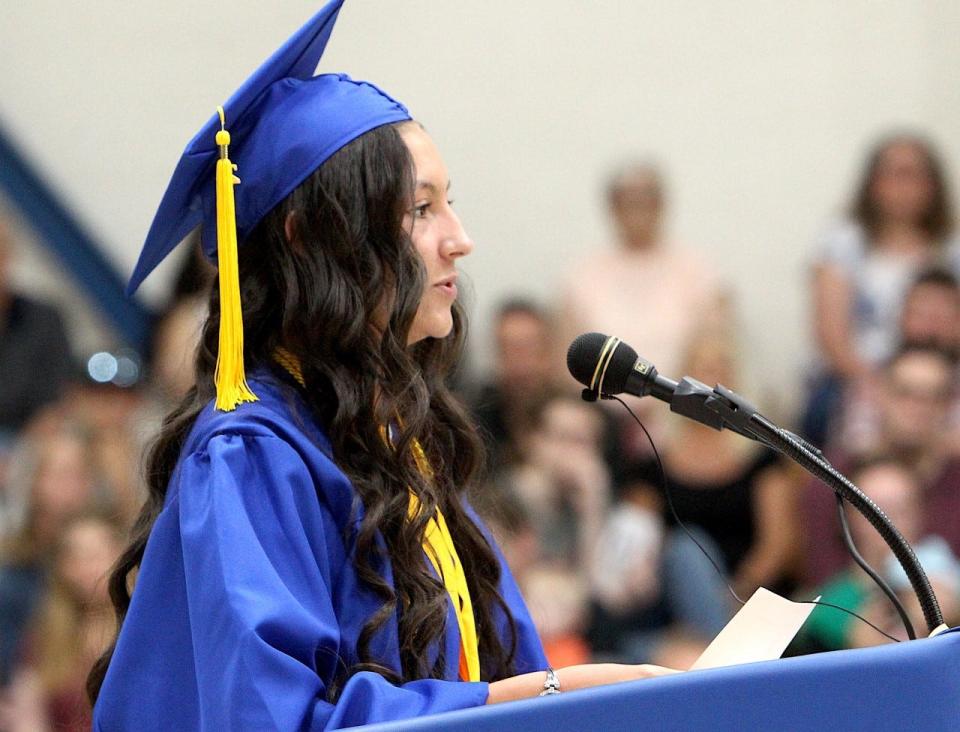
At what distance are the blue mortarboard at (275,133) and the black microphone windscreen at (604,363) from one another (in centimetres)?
46

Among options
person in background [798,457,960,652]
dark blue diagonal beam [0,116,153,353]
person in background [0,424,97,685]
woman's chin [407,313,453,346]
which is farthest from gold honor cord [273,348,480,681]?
dark blue diagonal beam [0,116,153,353]

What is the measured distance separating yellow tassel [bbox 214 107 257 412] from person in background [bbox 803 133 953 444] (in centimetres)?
360

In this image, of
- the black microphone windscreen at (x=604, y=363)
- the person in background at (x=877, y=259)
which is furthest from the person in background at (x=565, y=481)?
the black microphone windscreen at (x=604, y=363)

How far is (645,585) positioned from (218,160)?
3.04 meters

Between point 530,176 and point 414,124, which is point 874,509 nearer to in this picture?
Answer: point 414,124

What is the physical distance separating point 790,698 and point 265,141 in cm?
109

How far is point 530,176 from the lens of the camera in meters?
6.42

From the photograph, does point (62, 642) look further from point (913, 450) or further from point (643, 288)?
point (913, 450)

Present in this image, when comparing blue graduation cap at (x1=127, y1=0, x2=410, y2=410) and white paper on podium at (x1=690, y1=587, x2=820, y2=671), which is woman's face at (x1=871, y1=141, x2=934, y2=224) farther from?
white paper on podium at (x1=690, y1=587, x2=820, y2=671)

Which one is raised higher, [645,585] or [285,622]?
[285,622]

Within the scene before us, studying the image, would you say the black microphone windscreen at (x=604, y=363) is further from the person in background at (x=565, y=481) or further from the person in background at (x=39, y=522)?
the person in background at (x=39, y=522)

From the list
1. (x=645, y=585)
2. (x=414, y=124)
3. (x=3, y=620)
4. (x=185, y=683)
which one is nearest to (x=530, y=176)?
(x=645, y=585)

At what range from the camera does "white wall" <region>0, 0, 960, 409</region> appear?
6316 millimetres

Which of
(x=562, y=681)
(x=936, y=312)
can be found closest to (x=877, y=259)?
(x=936, y=312)
